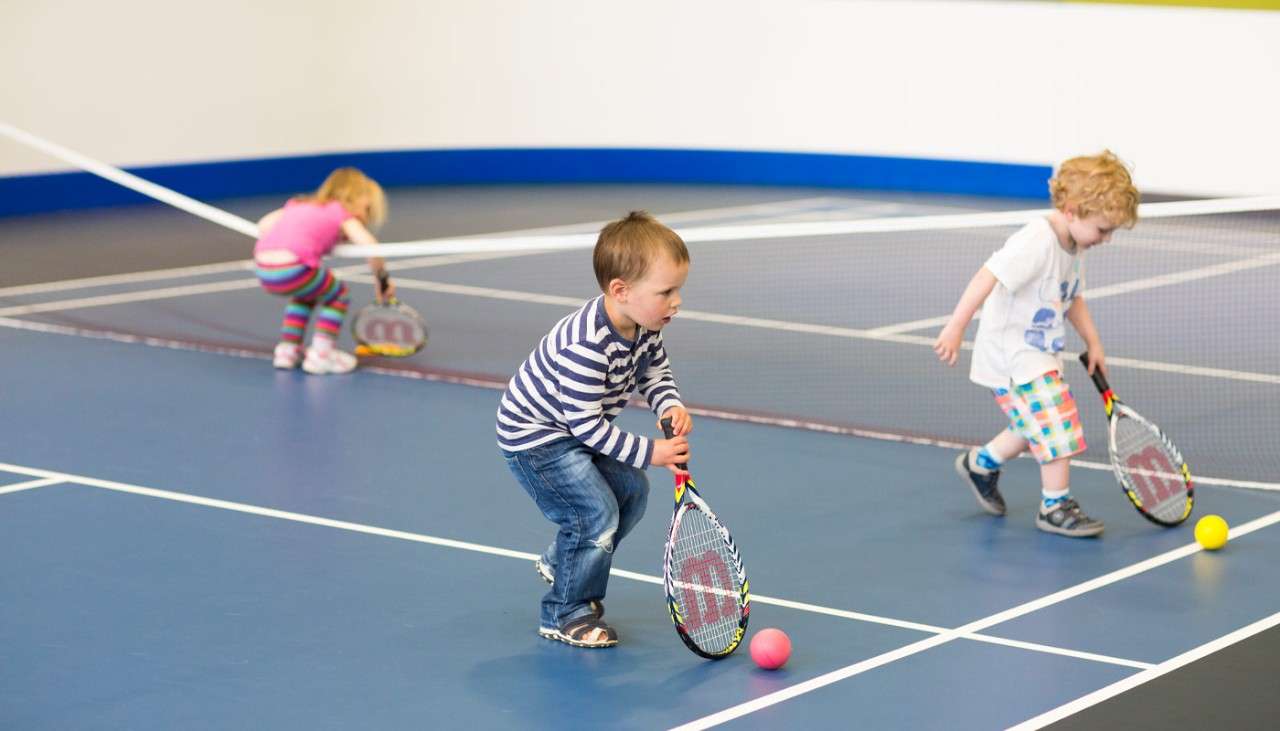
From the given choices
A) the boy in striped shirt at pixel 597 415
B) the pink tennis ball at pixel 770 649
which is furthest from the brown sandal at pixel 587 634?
the pink tennis ball at pixel 770 649

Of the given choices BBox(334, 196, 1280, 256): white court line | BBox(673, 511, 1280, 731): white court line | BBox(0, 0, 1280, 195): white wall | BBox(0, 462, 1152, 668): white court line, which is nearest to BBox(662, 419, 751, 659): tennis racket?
BBox(673, 511, 1280, 731): white court line

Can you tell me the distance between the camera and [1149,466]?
6078mm

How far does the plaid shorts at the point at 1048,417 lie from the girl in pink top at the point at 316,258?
131 inches

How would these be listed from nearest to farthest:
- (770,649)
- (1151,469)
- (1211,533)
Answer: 1. (770,649)
2. (1211,533)
3. (1151,469)

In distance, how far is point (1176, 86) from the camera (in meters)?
14.3

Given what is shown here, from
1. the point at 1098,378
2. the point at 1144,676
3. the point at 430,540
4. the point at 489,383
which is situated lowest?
the point at 1144,676

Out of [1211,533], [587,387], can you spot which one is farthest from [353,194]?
[1211,533]

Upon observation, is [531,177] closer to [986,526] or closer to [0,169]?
[0,169]

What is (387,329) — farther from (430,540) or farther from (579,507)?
(579,507)

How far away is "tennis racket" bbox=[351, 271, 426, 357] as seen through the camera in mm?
8406

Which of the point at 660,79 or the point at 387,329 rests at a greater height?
the point at 660,79

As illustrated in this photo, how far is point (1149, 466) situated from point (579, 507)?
7.11 ft


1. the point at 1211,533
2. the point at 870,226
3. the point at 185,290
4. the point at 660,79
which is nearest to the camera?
the point at 1211,533

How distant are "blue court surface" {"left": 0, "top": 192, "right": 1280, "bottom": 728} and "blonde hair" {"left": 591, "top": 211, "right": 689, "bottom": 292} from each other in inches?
38.8
